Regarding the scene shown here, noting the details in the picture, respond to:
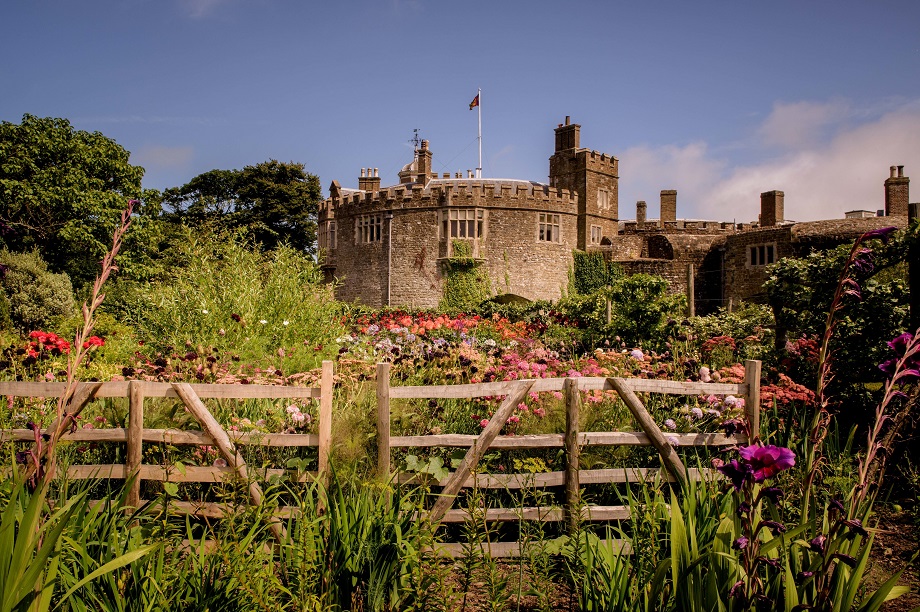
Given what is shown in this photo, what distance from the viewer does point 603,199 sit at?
34031mm

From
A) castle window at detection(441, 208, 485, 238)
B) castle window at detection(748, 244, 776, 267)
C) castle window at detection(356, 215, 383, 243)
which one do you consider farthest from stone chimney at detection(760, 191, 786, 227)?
Answer: castle window at detection(356, 215, 383, 243)

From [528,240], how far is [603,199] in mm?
6099

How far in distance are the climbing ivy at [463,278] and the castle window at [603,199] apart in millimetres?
8205

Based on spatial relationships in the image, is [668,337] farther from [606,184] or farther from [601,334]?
[606,184]

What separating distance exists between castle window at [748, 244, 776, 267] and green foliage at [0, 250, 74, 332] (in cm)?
2823

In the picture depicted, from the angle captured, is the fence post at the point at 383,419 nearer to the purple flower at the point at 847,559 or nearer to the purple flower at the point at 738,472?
the purple flower at the point at 738,472

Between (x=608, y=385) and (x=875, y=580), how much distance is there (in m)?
2.00

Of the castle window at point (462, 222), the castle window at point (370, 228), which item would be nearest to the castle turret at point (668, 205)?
the castle window at point (462, 222)

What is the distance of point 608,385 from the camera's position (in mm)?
4461

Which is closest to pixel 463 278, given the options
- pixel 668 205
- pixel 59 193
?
pixel 668 205

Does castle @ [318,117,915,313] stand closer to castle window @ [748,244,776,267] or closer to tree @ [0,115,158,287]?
castle window @ [748,244,776,267]

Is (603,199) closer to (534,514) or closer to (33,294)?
(33,294)

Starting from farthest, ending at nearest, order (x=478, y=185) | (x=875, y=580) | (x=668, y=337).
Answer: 1. (x=478, y=185)
2. (x=668, y=337)
3. (x=875, y=580)

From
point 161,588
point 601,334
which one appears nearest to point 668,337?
point 601,334
